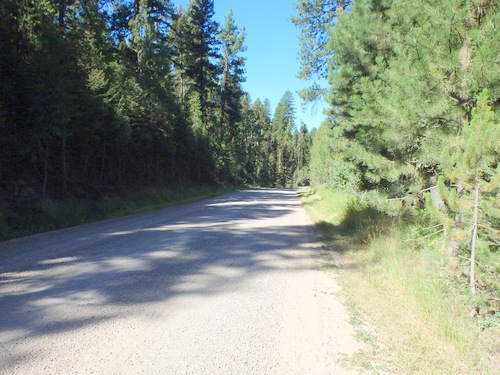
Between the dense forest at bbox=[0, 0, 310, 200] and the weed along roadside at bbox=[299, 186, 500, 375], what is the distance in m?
10.6

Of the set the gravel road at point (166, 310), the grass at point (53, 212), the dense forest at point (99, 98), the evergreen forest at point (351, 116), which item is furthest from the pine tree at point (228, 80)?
the gravel road at point (166, 310)

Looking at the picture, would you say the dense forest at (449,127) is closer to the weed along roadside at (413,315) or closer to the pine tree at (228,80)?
the weed along roadside at (413,315)

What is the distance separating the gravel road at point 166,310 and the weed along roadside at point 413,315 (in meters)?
0.28

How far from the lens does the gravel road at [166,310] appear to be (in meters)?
2.73

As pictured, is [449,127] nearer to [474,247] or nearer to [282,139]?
[474,247]

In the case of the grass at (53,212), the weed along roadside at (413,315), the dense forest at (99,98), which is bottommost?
the weed along roadside at (413,315)

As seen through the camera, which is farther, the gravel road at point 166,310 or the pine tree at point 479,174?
the pine tree at point 479,174

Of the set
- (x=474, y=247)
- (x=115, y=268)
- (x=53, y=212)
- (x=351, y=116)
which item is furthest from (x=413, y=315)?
(x=53, y=212)

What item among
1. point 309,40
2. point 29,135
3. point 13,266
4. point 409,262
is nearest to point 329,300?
point 409,262

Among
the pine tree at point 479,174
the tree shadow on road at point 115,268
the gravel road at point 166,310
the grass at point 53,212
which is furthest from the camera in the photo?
the grass at point 53,212

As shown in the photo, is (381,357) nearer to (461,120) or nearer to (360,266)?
(360,266)

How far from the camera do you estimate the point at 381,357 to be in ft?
9.46

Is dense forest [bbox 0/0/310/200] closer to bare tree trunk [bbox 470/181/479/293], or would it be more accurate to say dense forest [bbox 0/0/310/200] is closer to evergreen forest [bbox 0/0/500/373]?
evergreen forest [bbox 0/0/500/373]

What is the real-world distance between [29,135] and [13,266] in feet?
24.2
